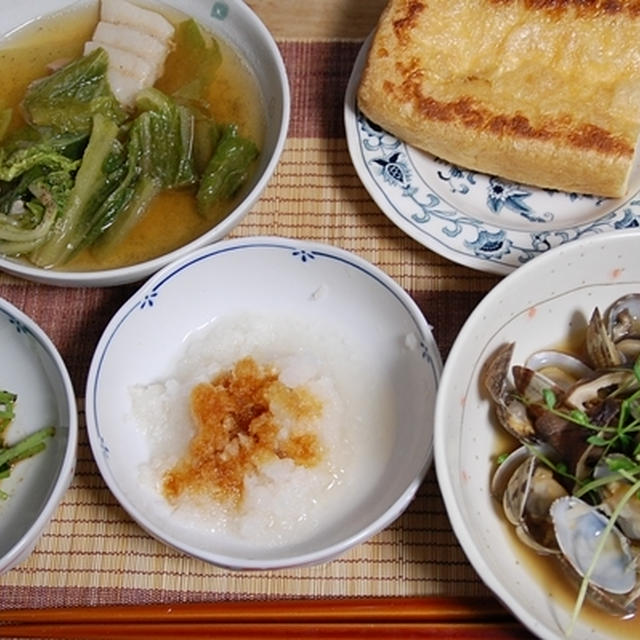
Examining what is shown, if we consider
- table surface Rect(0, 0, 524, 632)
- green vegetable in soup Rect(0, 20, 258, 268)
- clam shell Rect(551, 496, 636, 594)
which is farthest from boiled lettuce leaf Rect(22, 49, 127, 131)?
clam shell Rect(551, 496, 636, 594)

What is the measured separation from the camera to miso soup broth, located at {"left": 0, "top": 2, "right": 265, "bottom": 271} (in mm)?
2107

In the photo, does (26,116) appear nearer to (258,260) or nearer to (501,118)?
(258,260)

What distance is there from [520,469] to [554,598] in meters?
0.23

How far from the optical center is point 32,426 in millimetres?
1991

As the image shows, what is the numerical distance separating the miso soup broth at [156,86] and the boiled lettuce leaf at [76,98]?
100mm

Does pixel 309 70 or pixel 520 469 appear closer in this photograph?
pixel 520 469

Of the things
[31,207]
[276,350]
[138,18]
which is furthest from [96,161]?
[276,350]

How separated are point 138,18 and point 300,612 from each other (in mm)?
1481

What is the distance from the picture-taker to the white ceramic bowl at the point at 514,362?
155 cm

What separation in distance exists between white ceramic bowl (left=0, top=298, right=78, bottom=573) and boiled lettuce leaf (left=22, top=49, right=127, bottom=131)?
0.47 m

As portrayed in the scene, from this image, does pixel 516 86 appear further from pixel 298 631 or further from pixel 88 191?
pixel 298 631

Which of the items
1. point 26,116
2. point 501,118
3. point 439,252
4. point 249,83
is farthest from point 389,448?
point 26,116

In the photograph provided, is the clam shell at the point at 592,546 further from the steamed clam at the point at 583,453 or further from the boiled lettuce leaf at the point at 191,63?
the boiled lettuce leaf at the point at 191,63

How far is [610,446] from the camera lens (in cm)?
160
